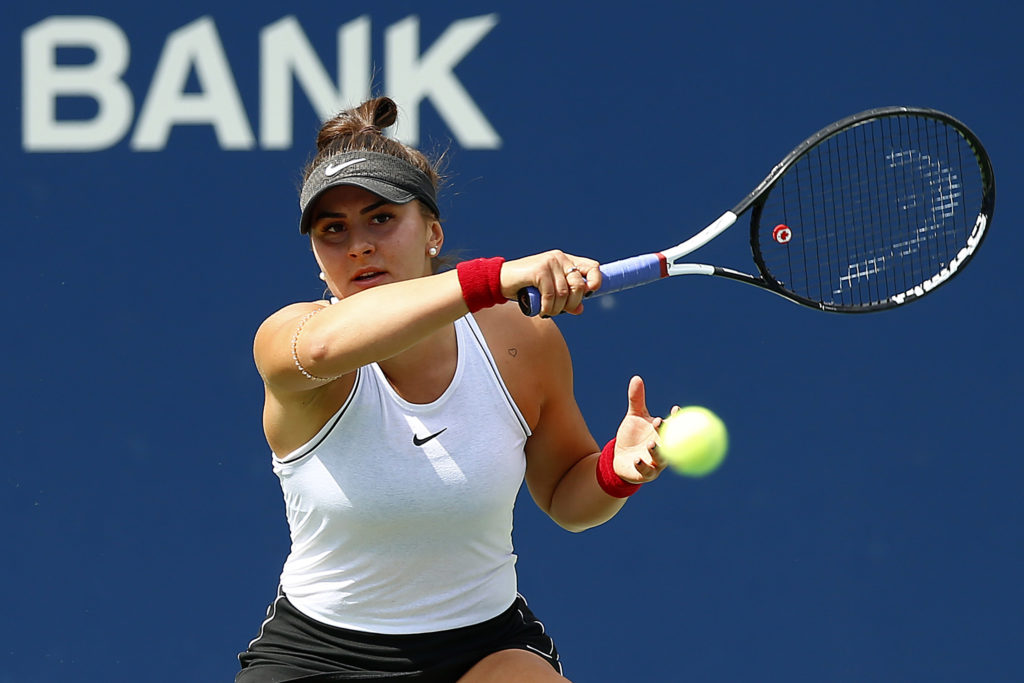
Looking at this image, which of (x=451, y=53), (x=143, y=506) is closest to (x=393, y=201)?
(x=451, y=53)

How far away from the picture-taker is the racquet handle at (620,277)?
80.6 inches

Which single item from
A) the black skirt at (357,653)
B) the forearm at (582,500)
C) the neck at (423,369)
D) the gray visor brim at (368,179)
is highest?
the gray visor brim at (368,179)

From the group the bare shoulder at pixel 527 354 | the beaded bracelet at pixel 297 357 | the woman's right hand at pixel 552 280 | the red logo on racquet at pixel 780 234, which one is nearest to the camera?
the woman's right hand at pixel 552 280

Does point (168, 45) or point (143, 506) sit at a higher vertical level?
point (168, 45)

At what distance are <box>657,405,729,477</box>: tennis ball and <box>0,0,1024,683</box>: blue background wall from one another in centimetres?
132

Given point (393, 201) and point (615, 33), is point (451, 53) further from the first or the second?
→ point (393, 201)

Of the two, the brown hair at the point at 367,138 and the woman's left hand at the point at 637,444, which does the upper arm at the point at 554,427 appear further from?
the brown hair at the point at 367,138

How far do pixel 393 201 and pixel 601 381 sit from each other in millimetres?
1532

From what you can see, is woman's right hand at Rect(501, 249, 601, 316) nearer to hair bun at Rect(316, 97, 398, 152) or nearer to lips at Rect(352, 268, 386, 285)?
lips at Rect(352, 268, 386, 285)

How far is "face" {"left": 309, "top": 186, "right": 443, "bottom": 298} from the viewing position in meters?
2.39

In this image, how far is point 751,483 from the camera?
12.6ft

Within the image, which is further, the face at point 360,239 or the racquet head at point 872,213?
the racquet head at point 872,213

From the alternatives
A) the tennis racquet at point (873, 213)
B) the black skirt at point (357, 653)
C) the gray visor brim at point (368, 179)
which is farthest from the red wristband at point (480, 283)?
the tennis racquet at point (873, 213)

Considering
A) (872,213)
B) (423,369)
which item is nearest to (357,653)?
(423,369)
